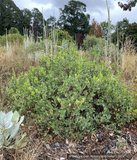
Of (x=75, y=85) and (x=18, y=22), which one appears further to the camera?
(x=18, y=22)

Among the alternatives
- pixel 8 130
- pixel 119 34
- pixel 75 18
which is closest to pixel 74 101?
pixel 8 130

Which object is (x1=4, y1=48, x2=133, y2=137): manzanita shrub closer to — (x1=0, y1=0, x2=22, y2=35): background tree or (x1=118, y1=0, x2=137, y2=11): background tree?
(x1=118, y1=0, x2=137, y2=11): background tree

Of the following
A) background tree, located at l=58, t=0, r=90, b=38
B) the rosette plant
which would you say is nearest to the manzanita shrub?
the rosette plant

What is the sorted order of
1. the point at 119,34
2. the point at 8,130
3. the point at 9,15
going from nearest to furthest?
the point at 8,130
the point at 119,34
the point at 9,15

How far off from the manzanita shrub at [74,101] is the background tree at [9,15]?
31092 mm

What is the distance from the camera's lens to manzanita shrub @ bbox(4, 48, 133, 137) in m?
1.68

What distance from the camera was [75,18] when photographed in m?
Result: 32.1

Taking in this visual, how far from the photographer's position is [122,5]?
13.4 feet

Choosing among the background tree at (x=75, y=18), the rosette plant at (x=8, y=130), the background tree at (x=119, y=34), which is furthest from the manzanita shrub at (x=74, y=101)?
the background tree at (x=75, y=18)

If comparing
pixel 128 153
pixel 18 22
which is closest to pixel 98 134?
pixel 128 153

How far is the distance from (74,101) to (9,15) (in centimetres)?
3412

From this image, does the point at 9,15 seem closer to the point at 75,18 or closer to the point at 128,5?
the point at 75,18

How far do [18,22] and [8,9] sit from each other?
302 centimetres

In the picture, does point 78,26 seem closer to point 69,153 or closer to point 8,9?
point 8,9
